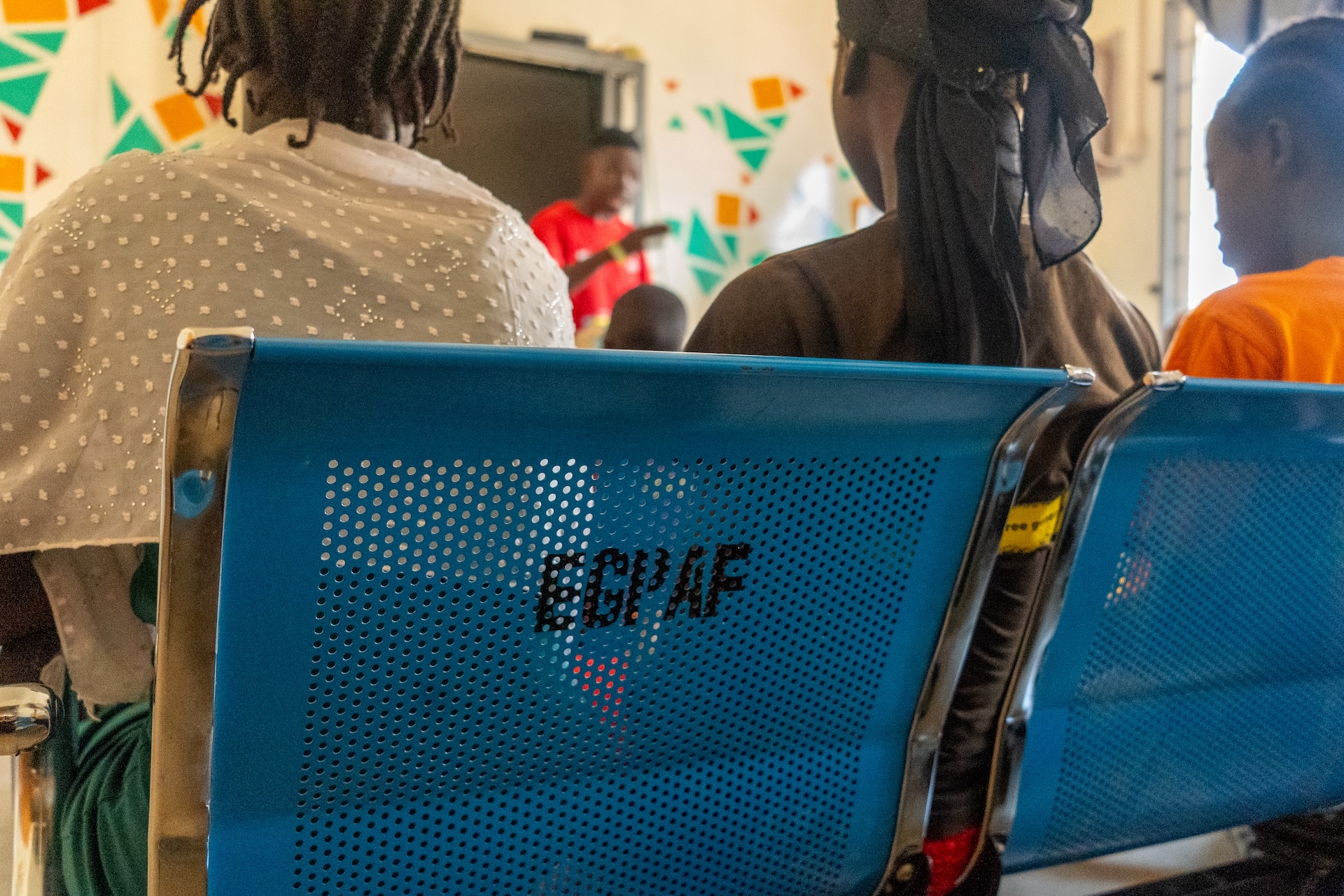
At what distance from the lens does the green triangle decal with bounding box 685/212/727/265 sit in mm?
4496

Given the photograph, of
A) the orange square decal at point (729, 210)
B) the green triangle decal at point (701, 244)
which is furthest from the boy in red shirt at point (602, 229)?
the orange square decal at point (729, 210)

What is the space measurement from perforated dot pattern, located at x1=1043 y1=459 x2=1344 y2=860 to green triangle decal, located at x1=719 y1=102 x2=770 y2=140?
4085 millimetres

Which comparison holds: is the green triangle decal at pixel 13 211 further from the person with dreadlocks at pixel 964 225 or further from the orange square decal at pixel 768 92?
the person with dreadlocks at pixel 964 225

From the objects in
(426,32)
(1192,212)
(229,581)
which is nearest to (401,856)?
(229,581)

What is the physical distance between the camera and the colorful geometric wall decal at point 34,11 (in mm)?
3307

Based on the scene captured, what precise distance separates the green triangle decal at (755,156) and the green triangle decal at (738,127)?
0.17ft

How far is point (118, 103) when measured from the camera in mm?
3463

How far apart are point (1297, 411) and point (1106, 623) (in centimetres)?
17

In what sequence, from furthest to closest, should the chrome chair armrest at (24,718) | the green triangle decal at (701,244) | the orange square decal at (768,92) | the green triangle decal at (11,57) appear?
the orange square decal at (768,92) → the green triangle decal at (701,244) → the green triangle decal at (11,57) → the chrome chair armrest at (24,718)

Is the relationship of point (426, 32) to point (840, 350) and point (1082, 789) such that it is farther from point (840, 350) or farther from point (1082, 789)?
point (1082, 789)

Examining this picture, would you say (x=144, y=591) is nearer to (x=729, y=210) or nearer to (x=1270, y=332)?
(x=1270, y=332)

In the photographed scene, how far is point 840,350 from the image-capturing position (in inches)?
33.4

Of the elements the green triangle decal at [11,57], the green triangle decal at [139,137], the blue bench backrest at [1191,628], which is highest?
the green triangle decal at [11,57]

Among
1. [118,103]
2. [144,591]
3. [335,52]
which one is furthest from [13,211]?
[144,591]
